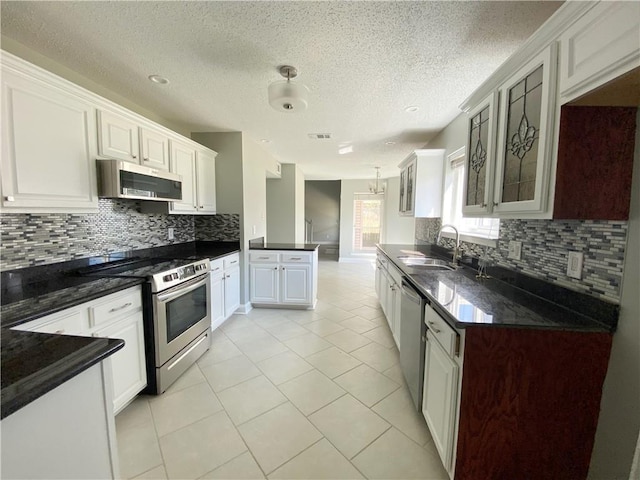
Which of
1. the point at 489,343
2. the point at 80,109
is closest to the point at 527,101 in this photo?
the point at 489,343

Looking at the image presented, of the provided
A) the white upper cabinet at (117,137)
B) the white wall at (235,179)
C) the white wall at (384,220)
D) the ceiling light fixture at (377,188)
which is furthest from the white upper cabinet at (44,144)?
the white wall at (384,220)

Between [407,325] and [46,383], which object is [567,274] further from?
[46,383]

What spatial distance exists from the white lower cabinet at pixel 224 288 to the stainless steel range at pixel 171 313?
0.87 ft

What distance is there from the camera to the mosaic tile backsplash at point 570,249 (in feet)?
3.66

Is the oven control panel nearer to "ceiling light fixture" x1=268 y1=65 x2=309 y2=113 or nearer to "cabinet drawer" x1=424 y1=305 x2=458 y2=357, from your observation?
"ceiling light fixture" x1=268 y1=65 x2=309 y2=113

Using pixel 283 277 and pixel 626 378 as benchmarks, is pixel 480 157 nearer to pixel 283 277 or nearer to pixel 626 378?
pixel 626 378

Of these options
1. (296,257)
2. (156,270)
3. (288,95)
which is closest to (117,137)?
(156,270)

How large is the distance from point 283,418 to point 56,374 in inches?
55.9

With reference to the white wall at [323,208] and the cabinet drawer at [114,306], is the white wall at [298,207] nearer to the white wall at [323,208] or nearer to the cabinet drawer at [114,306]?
the white wall at [323,208]

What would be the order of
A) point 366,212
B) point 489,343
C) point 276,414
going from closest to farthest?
point 489,343
point 276,414
point 366,212

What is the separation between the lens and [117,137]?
202 cm

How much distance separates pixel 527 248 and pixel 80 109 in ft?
10.2

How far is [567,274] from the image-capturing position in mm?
1343

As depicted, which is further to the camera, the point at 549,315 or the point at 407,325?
the point at 407,325
